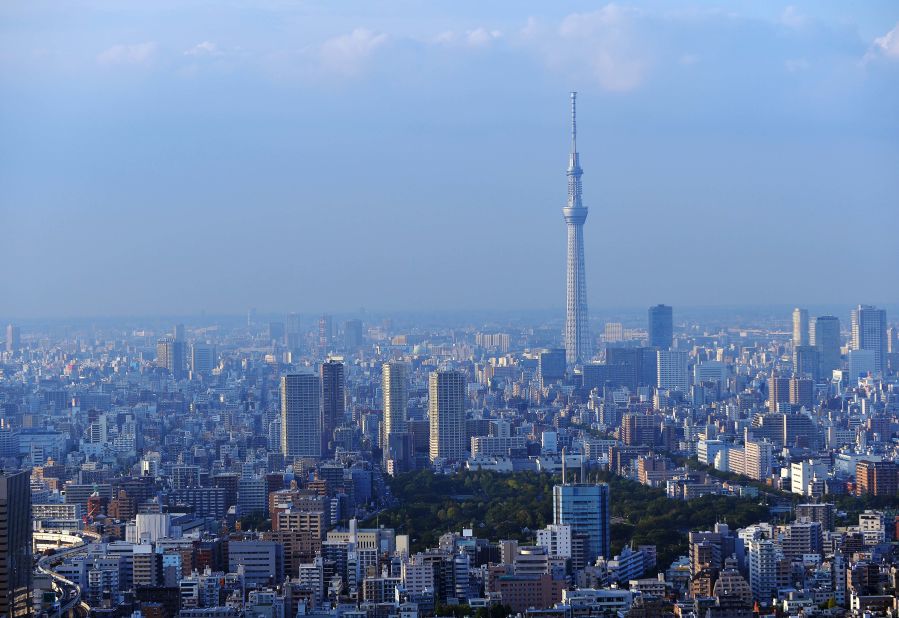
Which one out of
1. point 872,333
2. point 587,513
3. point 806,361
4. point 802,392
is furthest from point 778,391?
point 587,513

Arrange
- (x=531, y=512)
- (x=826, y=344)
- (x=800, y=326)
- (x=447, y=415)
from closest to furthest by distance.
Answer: (x=531, y=512) < (x=447, y=415) < (x=800, y=326) < (x=826, y=344)

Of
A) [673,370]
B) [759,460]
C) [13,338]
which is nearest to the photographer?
[759,460]

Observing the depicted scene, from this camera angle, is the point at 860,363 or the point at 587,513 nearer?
the point at 587,513

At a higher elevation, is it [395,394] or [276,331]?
[276,331]

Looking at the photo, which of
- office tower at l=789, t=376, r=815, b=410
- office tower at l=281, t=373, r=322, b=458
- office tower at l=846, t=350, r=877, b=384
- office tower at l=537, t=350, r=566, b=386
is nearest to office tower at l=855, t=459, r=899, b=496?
office tower at l=281, t=373, r=322, b=458

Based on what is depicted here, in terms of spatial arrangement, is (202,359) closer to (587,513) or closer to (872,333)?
(872,333)

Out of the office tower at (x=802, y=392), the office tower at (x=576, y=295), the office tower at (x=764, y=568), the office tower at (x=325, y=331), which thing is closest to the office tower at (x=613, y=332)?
the office tower at (x=576, y=295)

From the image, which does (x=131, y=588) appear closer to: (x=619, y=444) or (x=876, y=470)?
(x=876, y=470)
